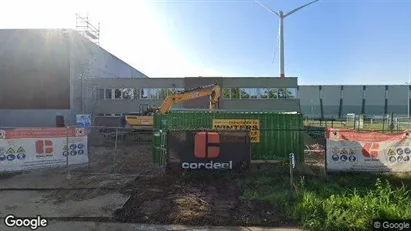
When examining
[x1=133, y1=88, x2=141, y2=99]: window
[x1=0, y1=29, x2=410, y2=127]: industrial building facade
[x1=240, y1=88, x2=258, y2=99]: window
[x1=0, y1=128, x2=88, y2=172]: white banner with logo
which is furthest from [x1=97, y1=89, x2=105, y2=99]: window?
[x1=0, y1=128, x2=88, y2=172]: white banner with logo

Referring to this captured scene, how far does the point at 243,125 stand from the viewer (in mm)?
13406

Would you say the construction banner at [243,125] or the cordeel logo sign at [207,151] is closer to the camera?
the cordeel logo sign at [207,151]

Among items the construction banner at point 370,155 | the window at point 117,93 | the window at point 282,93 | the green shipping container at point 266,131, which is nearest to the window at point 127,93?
the window at point 117,93

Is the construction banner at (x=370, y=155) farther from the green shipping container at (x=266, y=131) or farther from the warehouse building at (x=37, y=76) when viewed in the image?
the warehouse building at (x=37, y=76)

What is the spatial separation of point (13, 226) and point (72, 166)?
19.3 feet

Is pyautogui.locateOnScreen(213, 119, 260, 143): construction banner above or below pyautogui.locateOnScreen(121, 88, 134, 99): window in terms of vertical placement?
below

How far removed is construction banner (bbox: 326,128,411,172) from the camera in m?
10.6

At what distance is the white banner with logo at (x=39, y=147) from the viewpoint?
11.2 m

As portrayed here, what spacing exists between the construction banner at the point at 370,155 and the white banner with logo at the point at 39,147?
8.51m

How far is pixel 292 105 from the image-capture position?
37375 millimetres

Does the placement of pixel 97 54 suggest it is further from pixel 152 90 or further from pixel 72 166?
pixel 72 166

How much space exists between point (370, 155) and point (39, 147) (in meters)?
11.0

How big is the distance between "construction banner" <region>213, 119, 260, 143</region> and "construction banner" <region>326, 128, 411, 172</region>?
121 inches

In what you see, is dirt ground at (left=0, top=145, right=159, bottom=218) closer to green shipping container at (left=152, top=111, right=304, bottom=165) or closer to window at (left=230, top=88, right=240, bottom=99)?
green shipping container at (left=152, top=111, right=304, bottom=165)
